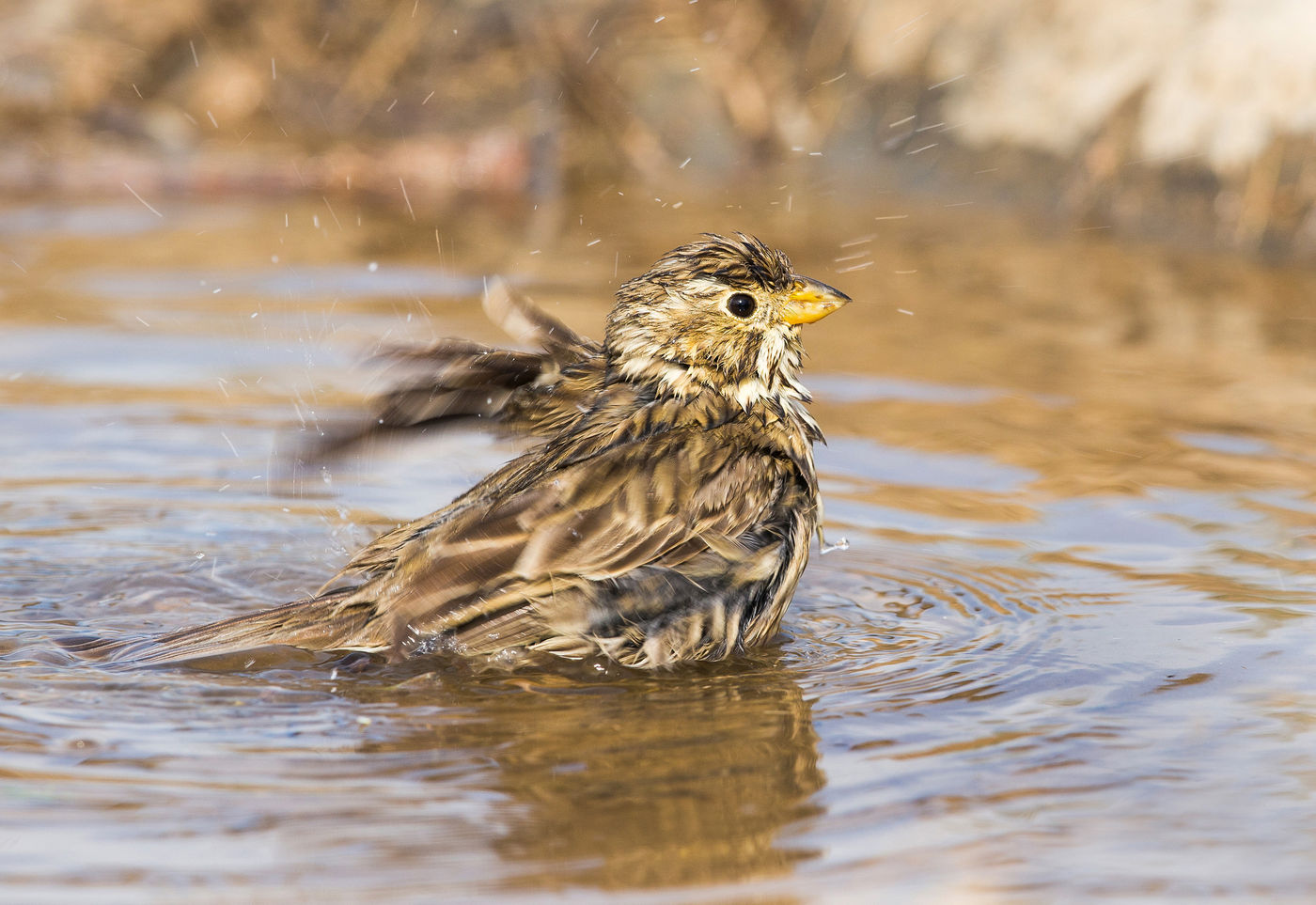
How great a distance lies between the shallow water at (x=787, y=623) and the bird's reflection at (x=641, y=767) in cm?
1

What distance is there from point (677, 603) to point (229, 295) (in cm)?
442

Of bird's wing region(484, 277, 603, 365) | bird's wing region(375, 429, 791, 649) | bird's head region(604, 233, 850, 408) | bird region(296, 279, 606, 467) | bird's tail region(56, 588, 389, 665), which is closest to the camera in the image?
bird's wing region(375, 429, 791, 649)

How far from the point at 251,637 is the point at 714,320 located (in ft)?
4.50

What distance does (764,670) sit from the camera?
13.2 feet

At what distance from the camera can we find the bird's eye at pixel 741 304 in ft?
14.7

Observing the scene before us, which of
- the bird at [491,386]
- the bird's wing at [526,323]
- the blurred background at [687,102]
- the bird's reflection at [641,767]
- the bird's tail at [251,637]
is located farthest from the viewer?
the blurred background at [687,102]

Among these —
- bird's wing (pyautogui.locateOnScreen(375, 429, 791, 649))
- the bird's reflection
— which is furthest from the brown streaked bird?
the bird's reflection

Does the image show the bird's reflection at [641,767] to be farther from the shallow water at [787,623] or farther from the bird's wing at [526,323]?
the bird's wing at [526,323]

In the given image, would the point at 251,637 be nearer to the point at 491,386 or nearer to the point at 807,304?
the point at 491,386

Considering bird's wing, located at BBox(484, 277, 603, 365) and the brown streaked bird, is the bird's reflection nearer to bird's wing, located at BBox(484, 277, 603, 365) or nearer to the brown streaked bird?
the brown streaked bird

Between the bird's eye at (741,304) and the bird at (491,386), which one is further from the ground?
the bird's eye at (741,304)

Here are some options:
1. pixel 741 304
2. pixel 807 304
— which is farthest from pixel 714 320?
pixel 807 304

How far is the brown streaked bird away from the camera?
3.90 m

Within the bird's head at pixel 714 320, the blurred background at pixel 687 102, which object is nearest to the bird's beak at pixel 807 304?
the bird's head at pixel 714 320
